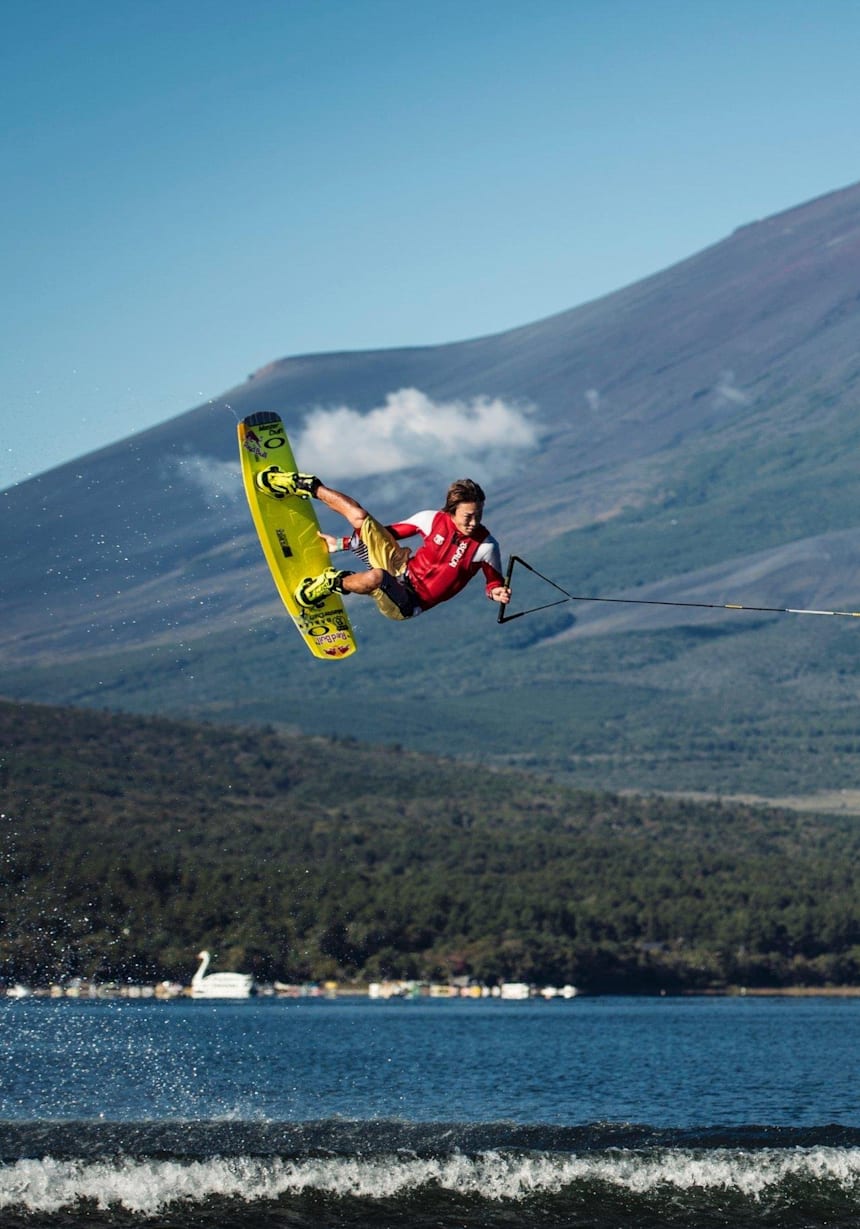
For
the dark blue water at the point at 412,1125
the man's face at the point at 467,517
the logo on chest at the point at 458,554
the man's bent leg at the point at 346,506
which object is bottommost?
the dark blue water at the point at 412,1125

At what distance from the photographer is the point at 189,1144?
2439 cm

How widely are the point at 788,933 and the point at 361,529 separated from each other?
263 feet

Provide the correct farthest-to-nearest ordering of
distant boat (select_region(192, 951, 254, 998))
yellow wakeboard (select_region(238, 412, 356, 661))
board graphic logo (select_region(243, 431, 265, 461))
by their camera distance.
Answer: distant boat (select_region(192, 951, 254, 998))
board graphic logo (select_region(243, 431, 265, 461))
yellow wakeboard (select_region(238, 412, 356, 661))

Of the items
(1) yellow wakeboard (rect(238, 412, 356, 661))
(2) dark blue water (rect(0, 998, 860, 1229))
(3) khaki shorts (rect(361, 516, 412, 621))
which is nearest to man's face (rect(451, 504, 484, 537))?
(3) khaki shorts (rect(361, 516, 412, 621))

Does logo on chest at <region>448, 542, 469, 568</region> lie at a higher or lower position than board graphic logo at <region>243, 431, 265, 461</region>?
lower

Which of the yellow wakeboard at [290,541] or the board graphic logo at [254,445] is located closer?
the yellow wakeboard at [290,541]

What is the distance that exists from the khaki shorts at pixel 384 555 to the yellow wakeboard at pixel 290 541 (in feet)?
6.21

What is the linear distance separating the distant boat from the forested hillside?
4.04ft

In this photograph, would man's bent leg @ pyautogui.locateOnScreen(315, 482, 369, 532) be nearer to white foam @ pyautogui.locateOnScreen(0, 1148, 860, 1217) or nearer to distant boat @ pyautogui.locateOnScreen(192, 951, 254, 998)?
white foam @ pyautogui.locateOnScreen(0, 1148, 860, 1217)

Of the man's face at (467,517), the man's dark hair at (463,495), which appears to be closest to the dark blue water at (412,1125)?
the man's face at (467,517)

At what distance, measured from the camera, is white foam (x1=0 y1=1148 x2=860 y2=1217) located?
840 inches

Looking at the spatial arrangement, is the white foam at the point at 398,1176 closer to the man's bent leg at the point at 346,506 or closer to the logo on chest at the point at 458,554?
the logo on chest at the point at 458,554

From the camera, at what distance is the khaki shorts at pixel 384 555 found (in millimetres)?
18953

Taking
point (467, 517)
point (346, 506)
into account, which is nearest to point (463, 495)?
point (467, 517)
